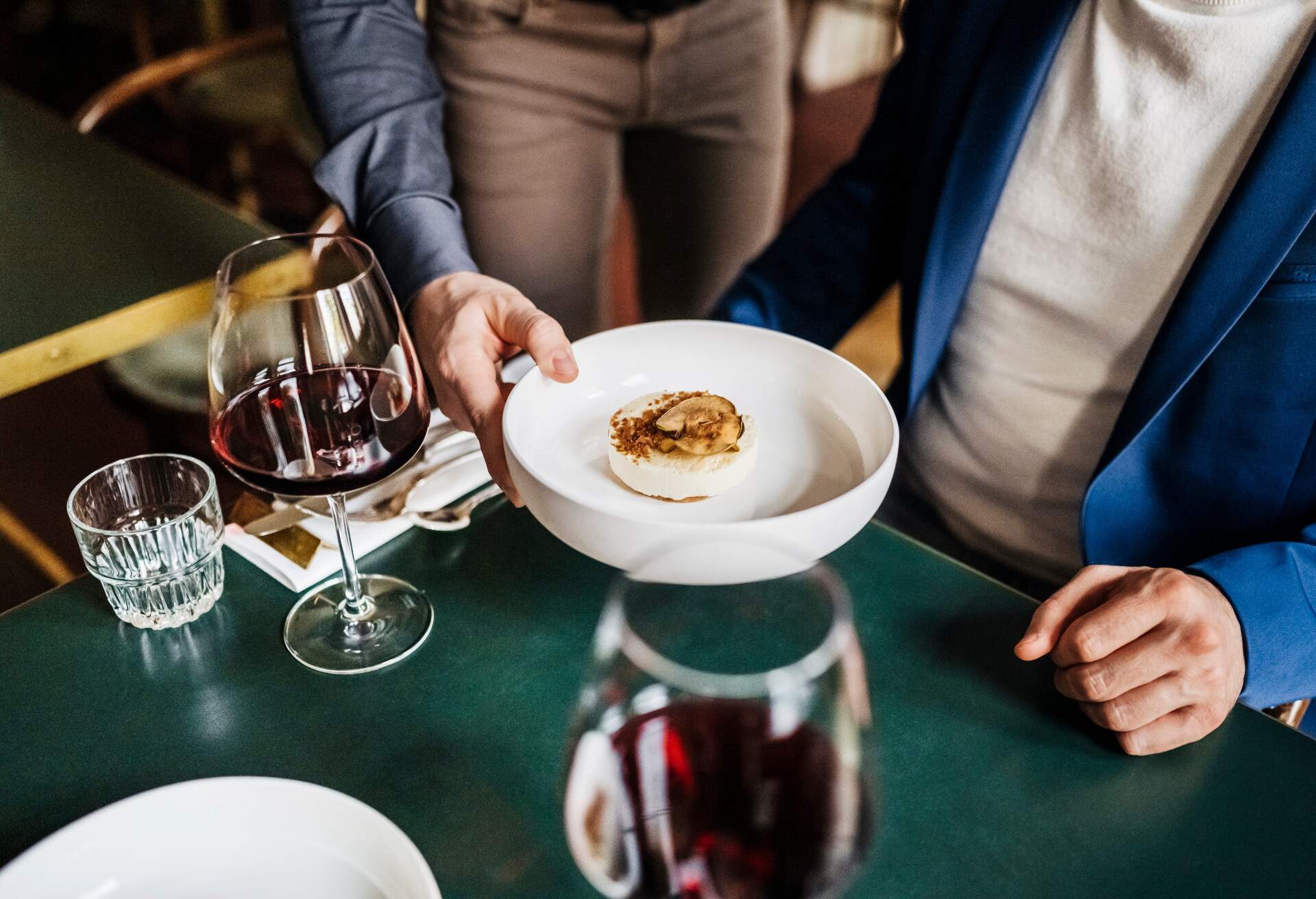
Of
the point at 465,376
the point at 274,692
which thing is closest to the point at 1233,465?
the point at 465,376

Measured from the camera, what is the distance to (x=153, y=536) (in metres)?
0.83

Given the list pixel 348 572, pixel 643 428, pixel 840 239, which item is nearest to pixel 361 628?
pixel 348 572

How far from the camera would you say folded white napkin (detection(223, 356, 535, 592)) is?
87 cm

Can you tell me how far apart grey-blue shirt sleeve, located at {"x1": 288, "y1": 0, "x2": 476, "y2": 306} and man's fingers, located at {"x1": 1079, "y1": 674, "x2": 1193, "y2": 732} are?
782mm

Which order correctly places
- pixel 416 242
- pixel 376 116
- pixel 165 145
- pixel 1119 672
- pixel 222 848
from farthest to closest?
pixel 165 145
pixel 376 116
pixel 416 242
pixel 1119 672
pixel 222 848

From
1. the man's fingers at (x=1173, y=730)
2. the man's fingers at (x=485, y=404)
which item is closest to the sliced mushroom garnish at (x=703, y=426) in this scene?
the man's fingers at (x=485, y=404)

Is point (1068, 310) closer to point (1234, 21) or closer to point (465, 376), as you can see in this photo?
point (1234, 21)

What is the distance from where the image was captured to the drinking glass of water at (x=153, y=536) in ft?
2.65

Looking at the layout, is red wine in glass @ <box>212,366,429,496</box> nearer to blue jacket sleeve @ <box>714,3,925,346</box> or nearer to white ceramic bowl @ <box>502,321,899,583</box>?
white ceramic bowl @ <box>502,321,899,583</box>

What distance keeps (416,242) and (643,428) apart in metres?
0.42

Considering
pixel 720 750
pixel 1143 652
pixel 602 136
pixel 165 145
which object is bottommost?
pixel 165 145

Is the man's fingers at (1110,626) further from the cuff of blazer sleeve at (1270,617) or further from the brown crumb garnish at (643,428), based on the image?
the brown crumb garnish at (643,428)

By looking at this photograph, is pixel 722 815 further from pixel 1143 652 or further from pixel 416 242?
pixel 416 242

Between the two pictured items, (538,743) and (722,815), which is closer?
(722,815)
